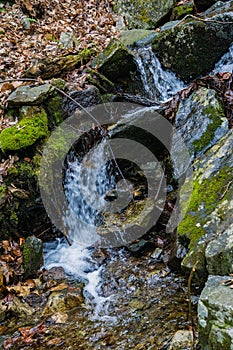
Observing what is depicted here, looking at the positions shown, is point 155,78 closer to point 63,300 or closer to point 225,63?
point 225,63

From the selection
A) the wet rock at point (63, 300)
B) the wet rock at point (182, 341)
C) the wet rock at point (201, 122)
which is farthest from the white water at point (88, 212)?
the wet rock at point (201, 122)

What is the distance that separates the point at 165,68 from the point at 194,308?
5.28 metres

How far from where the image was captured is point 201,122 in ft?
14.9

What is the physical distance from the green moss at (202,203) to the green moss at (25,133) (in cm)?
255

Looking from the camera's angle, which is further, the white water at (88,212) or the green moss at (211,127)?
the green moss at (211,127)

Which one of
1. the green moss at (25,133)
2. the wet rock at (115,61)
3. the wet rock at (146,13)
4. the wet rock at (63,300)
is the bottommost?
the wet rock at (63,300)

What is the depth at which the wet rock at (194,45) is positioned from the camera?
6695 mm

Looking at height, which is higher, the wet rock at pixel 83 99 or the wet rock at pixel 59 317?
the wet rock at pixel 83 99

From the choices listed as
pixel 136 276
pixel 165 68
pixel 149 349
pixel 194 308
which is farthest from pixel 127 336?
pixel 165 68

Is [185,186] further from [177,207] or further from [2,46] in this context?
[2,46]

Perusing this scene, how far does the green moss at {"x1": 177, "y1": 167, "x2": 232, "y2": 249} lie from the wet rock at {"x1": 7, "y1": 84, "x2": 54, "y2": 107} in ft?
9.46

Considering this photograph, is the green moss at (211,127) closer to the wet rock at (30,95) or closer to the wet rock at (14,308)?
the wet rock at (30,95)

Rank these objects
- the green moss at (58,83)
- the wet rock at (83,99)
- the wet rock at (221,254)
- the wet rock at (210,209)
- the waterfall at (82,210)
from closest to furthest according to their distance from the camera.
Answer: the wet rock at (221,254) < the wet rock at (210,209) < the waterfall at (82,210) < the wet rock at (83,99) < the green moss at (58,83)

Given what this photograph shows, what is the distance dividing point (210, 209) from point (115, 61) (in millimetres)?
4019
